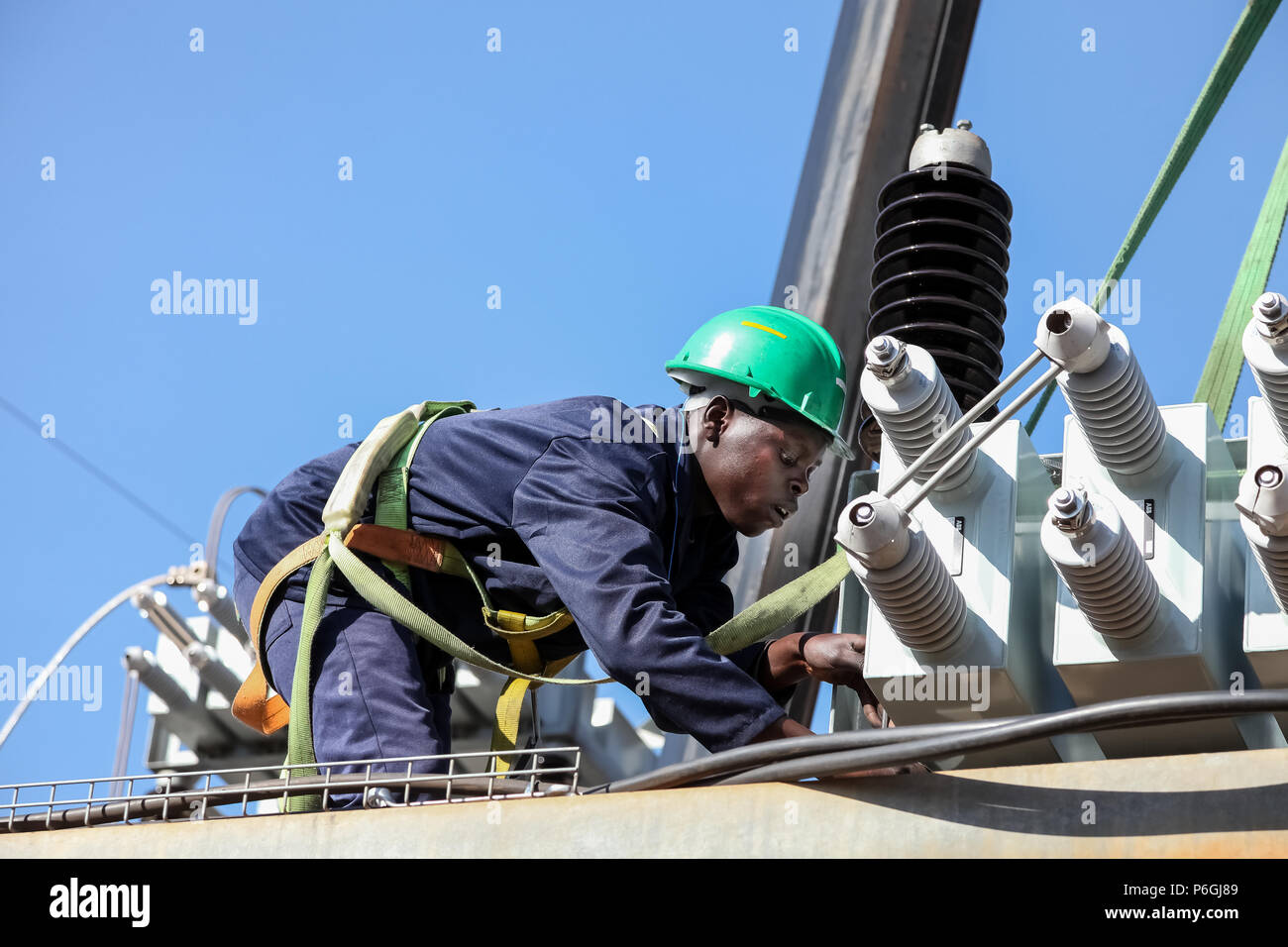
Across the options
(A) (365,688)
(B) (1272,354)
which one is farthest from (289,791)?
(B) (1272,354)

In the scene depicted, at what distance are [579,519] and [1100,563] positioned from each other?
3.55 ft

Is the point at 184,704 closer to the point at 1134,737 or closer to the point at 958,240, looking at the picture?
the point at 958,240

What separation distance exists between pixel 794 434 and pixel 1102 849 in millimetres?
1590

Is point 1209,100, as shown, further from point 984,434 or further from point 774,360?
point 984,434

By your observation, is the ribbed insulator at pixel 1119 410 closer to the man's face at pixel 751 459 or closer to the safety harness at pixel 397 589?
the safety harness at pixel 397 589

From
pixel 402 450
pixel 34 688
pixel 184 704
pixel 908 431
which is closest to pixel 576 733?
pixel 184 704

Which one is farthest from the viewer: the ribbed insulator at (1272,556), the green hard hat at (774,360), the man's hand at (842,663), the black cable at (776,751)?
the green hard hat at (774,360)

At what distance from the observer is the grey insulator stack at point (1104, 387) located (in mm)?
2650

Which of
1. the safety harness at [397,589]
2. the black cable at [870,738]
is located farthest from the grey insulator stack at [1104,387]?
the safety harness at [397,589]

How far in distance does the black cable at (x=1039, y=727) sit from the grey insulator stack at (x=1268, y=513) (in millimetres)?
322

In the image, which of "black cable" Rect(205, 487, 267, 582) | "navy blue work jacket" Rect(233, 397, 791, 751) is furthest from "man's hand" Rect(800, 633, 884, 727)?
"black cable" Rect(205, 487, 267, 582)

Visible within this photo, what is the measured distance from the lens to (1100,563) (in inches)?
100

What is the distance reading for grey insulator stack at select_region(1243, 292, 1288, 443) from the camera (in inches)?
101

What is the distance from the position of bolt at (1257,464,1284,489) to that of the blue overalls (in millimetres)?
937
